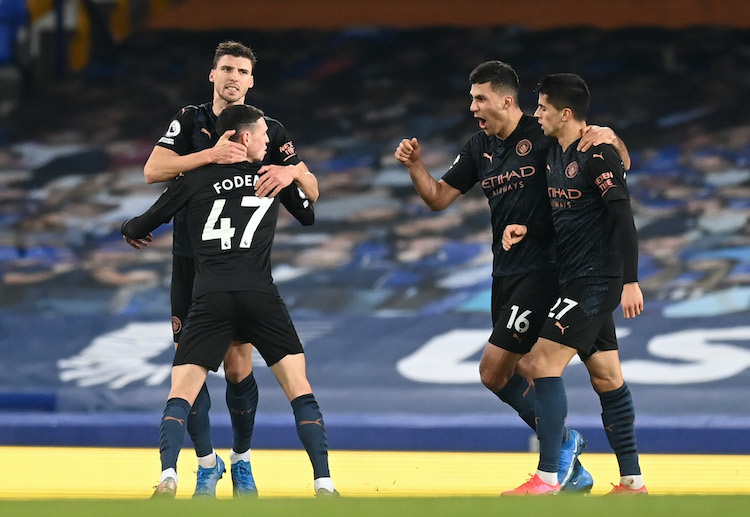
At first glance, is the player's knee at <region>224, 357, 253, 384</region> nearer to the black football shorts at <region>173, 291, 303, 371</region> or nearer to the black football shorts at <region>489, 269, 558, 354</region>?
the black football shorts at <region>173, 291, 303, 371</region>

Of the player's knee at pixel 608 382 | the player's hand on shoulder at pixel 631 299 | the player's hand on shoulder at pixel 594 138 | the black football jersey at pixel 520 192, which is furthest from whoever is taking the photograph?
the black football jersey at pixel 520 192

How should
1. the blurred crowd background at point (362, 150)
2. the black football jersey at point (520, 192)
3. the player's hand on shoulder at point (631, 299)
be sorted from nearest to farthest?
1. the player's hand on shoulder at point (631, 299)
2. the black football jersey at point (520, 192)
3. the blurred crowd background at point (362, 150)

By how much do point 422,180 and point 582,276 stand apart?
95cm

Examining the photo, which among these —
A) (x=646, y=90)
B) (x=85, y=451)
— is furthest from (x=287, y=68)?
(x=85, y=451)

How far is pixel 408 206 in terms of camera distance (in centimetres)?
1138

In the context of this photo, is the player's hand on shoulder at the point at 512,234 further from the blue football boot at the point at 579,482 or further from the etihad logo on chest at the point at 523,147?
the blue football boot at the point at 579,482

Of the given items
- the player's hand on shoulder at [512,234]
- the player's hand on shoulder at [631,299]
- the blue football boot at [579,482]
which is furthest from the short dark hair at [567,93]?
the blue football boot at [579,482]

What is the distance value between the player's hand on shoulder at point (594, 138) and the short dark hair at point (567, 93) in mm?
75

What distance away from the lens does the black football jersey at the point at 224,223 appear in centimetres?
499

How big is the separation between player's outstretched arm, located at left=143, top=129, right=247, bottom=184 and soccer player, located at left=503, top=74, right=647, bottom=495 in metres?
1.25

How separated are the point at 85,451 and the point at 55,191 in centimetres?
570

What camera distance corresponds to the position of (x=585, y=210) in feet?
16.6

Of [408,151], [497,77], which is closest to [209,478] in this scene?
[408,151]

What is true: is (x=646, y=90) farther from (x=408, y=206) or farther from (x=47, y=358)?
(x=47, y=358)
